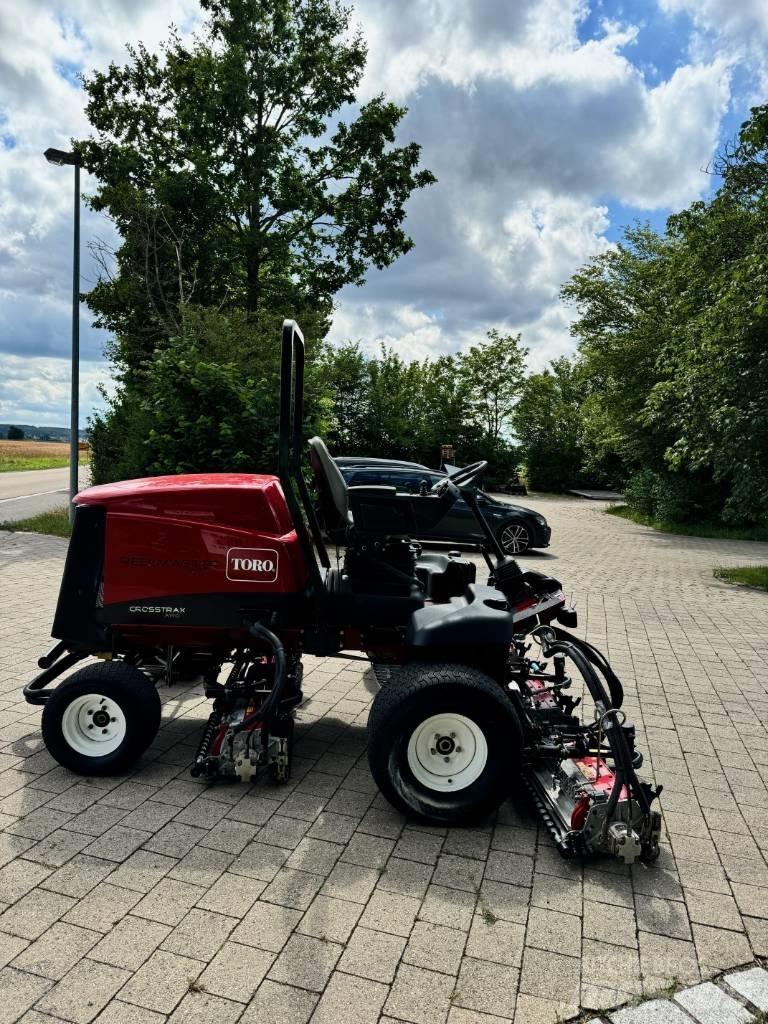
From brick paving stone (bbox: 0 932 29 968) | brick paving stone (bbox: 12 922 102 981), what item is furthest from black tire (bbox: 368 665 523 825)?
brick paving stone (bbox: 0 932 29 968)

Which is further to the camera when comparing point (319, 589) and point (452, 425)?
point (452, 425)

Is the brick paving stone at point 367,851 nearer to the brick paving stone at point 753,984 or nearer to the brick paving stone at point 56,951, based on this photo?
the brick paving stone at point 56,951

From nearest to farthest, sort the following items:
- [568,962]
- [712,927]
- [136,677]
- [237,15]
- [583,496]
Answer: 1. [568,962]
2. [712,927]
3. [136,677]
4. [237,15]
5. [583,496]

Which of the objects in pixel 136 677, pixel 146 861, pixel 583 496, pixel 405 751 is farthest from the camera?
pixel 583 496

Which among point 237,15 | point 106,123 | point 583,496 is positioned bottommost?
point 583,496

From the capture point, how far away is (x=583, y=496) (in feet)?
106

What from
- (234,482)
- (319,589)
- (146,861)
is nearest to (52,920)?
(146,861)

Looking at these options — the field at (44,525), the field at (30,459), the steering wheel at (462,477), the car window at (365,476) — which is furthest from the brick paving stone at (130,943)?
the field at (30,459)

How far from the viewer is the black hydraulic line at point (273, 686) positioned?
3541mm

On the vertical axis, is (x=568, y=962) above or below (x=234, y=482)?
below

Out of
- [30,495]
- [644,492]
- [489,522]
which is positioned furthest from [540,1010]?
[30,495]

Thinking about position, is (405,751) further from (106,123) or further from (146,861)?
(106,123)

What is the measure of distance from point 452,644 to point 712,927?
1.46m

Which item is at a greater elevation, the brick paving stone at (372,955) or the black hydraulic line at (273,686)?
the black hydraulic line at (273,686)
